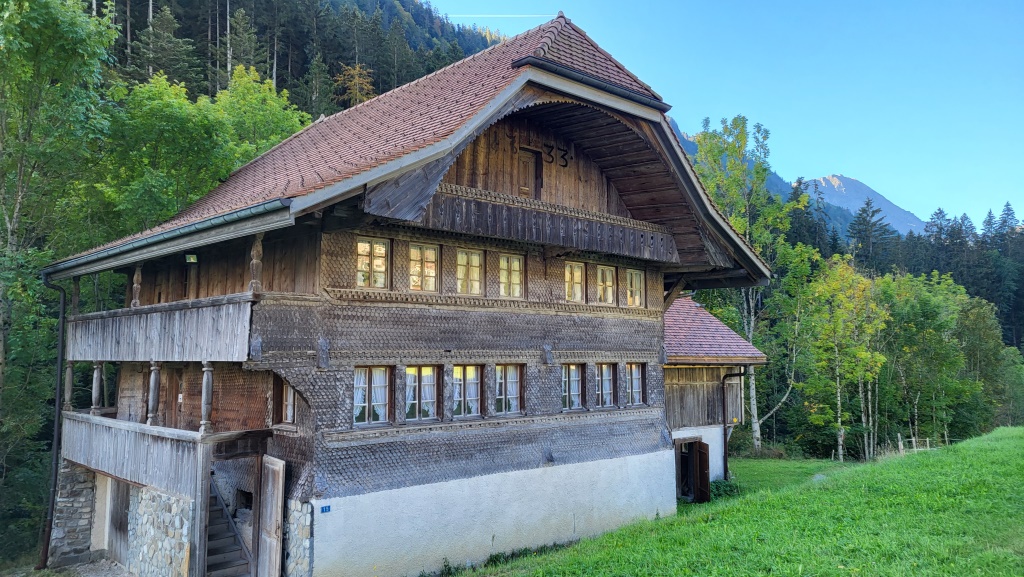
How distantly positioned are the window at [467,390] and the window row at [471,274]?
158 cm

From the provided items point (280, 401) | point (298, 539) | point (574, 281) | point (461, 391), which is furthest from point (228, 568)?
point (574, 281)

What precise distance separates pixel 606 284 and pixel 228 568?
10.2m

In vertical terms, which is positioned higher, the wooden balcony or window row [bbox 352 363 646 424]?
the wooden balcony

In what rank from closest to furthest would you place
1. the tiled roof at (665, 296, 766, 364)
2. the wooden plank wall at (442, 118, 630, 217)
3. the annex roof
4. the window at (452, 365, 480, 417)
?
1. the annex roof
2. the window at (452, 365, 480, 417)
3. the wooden plank wall at (442, 118, 630, 217)
4. the tiled roof at (665, 296, 766, 364)

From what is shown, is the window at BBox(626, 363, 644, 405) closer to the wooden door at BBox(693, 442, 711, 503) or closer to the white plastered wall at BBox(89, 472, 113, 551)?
the wooden door at BBox(693, 442, 711, 503)

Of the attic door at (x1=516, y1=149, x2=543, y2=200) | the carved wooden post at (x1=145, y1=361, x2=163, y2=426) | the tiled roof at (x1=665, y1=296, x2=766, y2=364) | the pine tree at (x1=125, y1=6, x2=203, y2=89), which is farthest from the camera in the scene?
the pine tree at (x1=125, y1=6, x2=203, y2=89)

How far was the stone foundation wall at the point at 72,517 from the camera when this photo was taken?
17.0m

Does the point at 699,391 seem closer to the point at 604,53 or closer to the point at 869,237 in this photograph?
the point at 604,53

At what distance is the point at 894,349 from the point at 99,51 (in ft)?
127

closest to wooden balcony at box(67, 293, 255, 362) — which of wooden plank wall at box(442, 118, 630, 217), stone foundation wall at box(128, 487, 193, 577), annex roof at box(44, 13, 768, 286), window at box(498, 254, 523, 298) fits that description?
annex roof at box(44, 13, 768, 286)

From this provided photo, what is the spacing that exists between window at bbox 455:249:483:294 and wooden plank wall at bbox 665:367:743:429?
8852 mm

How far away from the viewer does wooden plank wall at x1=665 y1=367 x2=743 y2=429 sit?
2098 cm

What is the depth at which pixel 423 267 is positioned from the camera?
1332cm

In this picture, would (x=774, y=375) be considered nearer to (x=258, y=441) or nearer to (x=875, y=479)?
(x=875, y=479)
